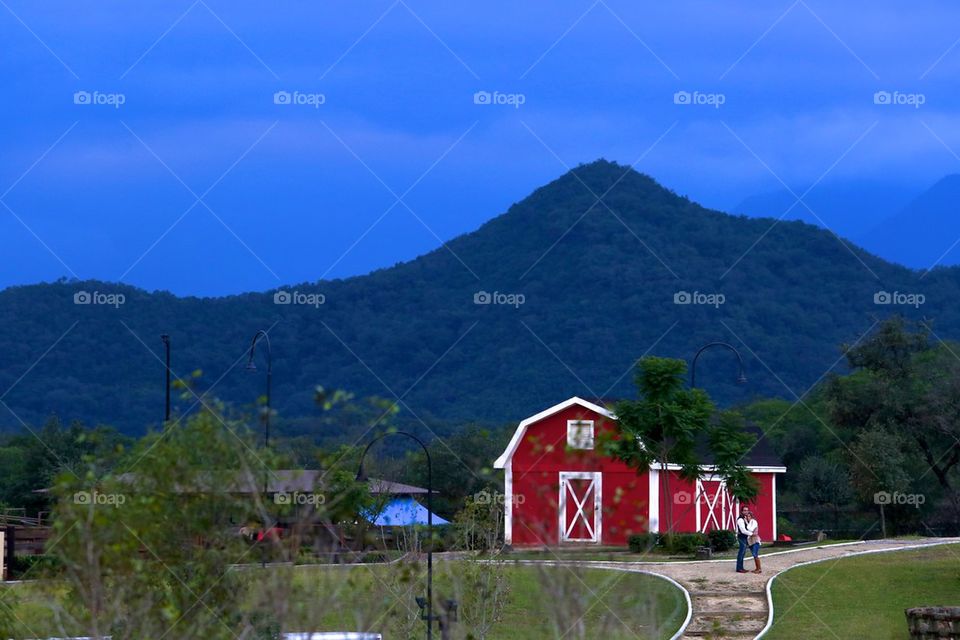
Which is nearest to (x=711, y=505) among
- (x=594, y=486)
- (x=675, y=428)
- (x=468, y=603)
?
(x=594, y=486)

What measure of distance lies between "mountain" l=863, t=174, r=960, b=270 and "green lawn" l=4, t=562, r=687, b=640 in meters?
143

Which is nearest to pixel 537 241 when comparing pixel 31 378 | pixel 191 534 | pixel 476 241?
pixel 476 241

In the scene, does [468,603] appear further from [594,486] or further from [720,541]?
[594,486]

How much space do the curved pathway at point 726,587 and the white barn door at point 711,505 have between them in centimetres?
1016

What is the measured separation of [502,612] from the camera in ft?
80.2

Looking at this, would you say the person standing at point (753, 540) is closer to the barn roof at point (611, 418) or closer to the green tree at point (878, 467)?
the barn roof at point (611, 418)

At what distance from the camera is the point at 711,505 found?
1756 inches

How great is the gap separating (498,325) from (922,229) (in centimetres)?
9317

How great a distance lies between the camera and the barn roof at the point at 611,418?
43219 mm

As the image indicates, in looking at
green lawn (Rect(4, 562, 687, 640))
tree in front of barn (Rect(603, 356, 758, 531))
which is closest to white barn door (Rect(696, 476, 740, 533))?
tree in front of barn (Rect(603, 356, 758, 531))

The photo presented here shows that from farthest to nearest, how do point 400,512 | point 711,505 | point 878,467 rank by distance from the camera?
1. point 878,467
2. point 711,505
3. point 400,512

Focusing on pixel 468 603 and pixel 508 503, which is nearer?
pixel 468 603

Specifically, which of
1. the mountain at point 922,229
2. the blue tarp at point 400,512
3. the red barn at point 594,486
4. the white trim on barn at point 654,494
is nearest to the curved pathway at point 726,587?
the blue tarp at point 400,512

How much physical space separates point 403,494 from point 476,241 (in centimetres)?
6854
